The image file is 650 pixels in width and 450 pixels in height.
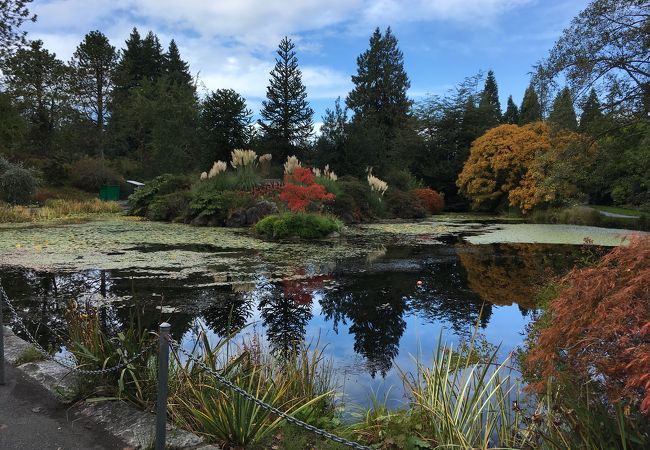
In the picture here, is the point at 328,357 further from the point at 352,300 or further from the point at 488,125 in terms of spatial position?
the point at 488,125

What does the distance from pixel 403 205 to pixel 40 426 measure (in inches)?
808

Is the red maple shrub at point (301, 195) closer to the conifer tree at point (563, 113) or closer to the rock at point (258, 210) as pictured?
the rock at point (258, 210)

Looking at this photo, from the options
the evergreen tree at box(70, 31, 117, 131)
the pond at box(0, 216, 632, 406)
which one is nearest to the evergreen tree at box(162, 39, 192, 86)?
the evergreen tree at box(70, 31, 117, 131)

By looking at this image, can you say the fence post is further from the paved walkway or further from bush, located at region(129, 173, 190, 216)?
bush, located at region(129, 173, 190, 216)

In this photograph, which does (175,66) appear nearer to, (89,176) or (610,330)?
(89,176)

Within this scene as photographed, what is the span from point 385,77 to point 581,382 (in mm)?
47040

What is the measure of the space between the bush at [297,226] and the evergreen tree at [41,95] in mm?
23932

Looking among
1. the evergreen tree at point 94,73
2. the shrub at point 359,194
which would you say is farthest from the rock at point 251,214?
the evergreen tree at point 94,73

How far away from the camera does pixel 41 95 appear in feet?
105

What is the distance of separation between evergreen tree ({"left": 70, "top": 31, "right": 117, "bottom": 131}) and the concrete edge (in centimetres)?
3247

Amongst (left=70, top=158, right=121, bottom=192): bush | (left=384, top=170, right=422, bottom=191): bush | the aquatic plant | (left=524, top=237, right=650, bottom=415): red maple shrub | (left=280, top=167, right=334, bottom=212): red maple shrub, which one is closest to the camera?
(left=524, top=237, right=650, bottom=415): red maple shrub

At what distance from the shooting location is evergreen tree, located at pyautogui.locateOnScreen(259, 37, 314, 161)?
94.1 ft

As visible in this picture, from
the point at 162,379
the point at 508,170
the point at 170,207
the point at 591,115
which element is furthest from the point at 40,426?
the point at 508,170

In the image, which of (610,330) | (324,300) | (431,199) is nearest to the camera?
(610,330)
